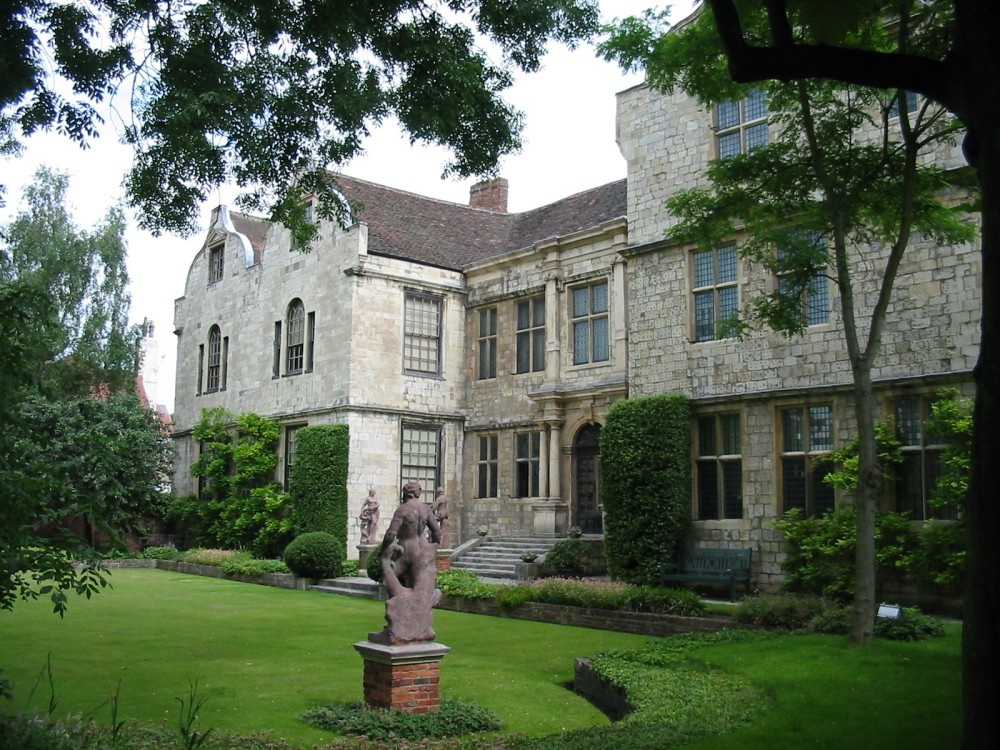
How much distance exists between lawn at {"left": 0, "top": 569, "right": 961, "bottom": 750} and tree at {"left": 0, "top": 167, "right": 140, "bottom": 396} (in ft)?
64.8

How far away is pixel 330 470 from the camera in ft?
82.8

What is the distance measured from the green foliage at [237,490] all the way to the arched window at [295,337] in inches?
70.9

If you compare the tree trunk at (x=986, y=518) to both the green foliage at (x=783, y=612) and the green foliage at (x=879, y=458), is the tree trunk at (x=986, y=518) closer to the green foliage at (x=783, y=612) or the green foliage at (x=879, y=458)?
the green foliage at (x=783, y=612)

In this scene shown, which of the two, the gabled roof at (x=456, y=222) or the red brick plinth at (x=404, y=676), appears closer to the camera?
the red brick plinth at (x=404, y=676)

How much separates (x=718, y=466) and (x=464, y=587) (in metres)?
5.45

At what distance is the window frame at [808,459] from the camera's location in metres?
17.3

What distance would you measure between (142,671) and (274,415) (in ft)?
56.7

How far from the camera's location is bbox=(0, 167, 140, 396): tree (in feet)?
115

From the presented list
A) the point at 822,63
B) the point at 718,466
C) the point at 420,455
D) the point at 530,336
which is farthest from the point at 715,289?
the point at 822,63

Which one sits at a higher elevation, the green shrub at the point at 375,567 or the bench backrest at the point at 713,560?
the bench backrest at the point at 713,560

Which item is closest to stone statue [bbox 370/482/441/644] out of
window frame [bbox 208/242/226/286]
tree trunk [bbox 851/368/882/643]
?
tree trunk [bbox 851/368/882/643]

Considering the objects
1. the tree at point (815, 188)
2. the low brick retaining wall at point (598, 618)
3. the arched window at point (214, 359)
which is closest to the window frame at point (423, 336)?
the arched window at point (214, 359)

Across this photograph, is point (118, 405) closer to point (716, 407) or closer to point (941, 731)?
point (716, 407)

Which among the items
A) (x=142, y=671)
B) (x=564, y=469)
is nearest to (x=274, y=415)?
(x=564, y=469)
